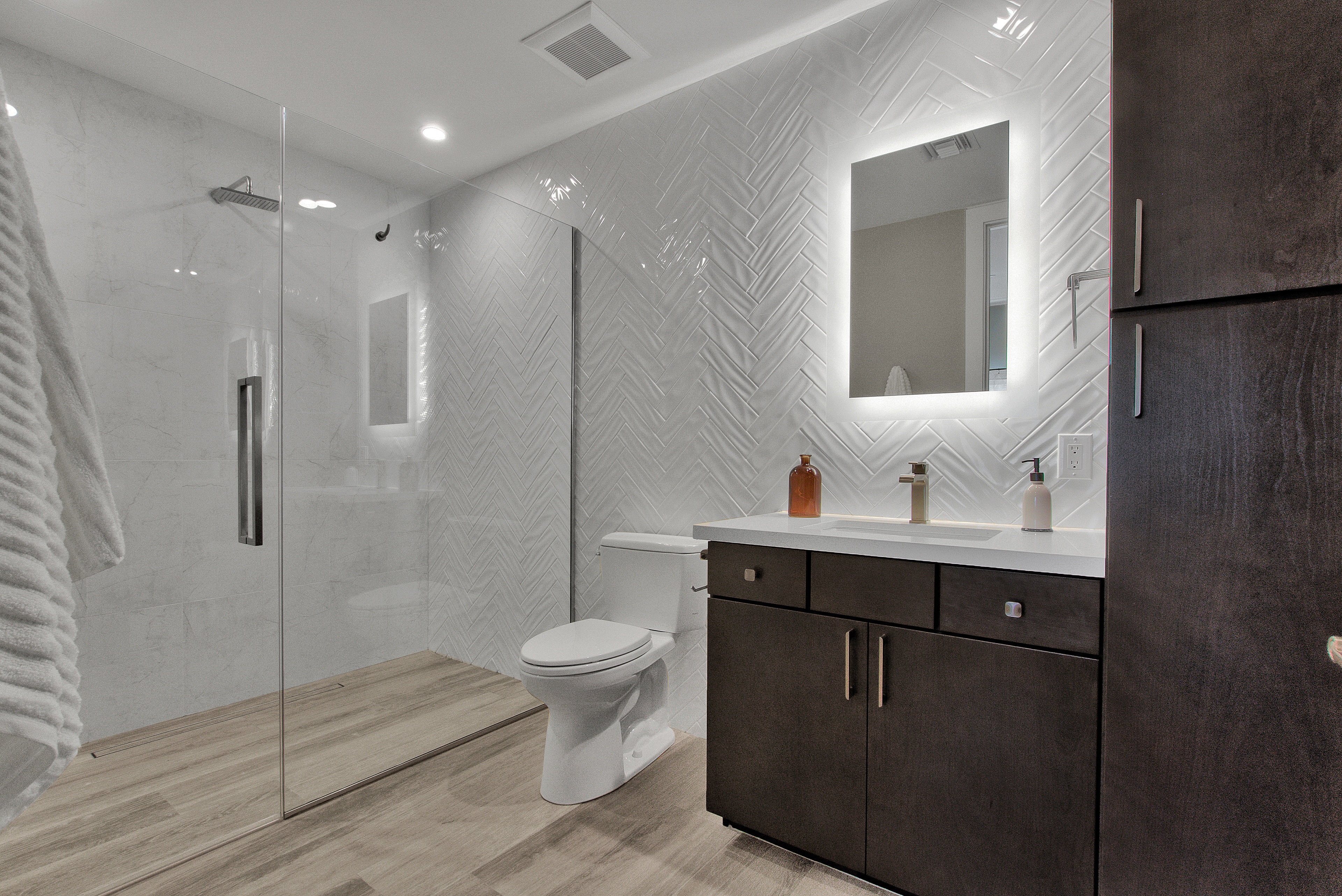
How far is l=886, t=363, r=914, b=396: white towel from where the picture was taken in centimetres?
202

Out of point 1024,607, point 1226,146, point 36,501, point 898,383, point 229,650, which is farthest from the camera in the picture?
point 229,650

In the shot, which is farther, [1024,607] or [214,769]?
[214,769]

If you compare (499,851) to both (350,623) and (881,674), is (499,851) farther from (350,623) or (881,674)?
(881,674)

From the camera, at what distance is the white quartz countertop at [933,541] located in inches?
53.1

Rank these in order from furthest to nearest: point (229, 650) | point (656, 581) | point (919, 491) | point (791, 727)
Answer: point (656, 581), point (229, 650), point (919, 491), point (791, 727)

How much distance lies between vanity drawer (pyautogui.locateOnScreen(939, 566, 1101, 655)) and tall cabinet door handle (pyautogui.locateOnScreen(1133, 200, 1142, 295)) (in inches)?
22.8

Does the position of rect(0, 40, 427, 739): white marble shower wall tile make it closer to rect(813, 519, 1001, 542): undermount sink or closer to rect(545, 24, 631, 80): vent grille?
rect(545, 24, 631, 80): vent grille

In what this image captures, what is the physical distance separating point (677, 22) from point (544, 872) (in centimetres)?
261

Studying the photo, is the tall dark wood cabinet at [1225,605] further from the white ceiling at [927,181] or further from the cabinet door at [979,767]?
the white ceiling at [927,181]

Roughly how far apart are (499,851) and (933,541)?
1.44 metres

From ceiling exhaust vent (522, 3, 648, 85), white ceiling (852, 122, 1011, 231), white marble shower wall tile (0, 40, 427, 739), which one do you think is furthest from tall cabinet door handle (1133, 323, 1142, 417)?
white marble shower wall tile (0, 40, 427, 739)

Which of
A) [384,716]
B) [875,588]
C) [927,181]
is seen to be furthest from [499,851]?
[927,181]

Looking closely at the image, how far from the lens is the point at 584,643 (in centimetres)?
211

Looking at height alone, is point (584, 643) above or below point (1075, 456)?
below
